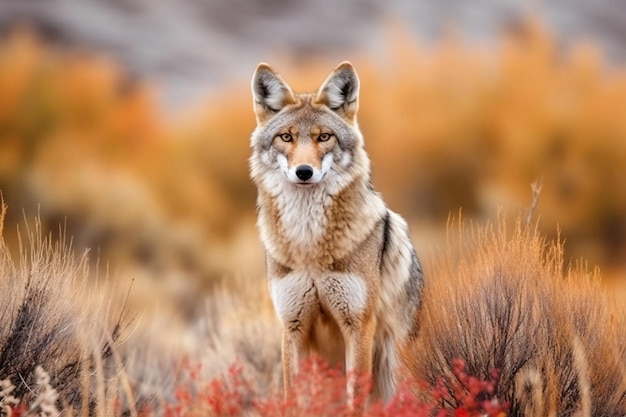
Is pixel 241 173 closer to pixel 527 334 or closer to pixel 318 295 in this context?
pixel 318 295

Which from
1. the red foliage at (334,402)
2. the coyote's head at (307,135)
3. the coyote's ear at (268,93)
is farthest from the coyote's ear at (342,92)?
the red foliage at (334,402)

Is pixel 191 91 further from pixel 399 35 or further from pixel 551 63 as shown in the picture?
pixel 551 63

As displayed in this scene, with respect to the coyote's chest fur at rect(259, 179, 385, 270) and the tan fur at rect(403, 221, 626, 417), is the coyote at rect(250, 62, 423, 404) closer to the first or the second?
the coyote's chest fur at rect(259, 179, 385, 270)

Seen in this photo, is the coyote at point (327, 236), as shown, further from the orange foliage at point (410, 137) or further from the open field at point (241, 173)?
the orange foliage at point (410, 137)

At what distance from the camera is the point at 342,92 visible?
6.15 m

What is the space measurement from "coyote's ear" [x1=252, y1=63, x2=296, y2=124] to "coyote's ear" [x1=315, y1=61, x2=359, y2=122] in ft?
0.75

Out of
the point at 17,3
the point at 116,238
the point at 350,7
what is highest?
the point at 350,7

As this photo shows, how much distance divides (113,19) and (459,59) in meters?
24.6

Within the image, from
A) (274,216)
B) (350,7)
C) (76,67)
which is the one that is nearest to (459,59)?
(76,67)

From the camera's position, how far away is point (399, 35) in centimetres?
3012

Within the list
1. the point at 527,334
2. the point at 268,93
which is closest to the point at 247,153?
the point at 268,93

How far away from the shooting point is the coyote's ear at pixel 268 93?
6117mm

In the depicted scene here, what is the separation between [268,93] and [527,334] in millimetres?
2392

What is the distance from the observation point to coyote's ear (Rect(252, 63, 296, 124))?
6.12 m
